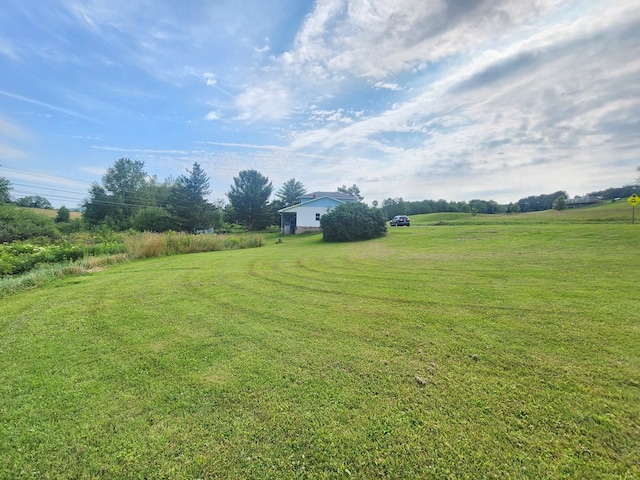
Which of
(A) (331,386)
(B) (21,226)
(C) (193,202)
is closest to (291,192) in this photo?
(C) (193,202)

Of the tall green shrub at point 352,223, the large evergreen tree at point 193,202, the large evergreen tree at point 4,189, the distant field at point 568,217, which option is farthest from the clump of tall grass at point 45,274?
the large evergreen tree at point 4,189

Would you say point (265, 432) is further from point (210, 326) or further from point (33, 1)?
point (33, 1)

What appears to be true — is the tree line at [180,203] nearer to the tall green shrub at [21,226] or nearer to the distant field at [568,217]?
the tall green shrub at [21,226]

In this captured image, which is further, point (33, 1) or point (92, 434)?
point (33, 1)

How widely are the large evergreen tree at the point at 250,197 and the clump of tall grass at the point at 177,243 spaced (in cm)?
2371

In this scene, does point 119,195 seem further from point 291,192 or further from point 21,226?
point 291,192

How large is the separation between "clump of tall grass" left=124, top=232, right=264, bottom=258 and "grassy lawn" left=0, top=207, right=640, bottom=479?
328 inches

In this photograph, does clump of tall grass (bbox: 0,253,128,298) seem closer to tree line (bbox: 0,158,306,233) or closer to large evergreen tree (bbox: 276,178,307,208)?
tree line (bbox: 0,158,306,233)

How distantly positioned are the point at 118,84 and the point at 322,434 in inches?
666

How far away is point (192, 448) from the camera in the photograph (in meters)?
1.90

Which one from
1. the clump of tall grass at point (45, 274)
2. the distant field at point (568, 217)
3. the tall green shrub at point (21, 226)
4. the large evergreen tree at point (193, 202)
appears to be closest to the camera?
the clump of tall grass at point (45, 274)

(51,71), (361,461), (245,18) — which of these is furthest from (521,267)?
(51,71)

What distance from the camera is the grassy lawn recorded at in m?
1.78

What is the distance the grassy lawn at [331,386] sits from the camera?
178cm
